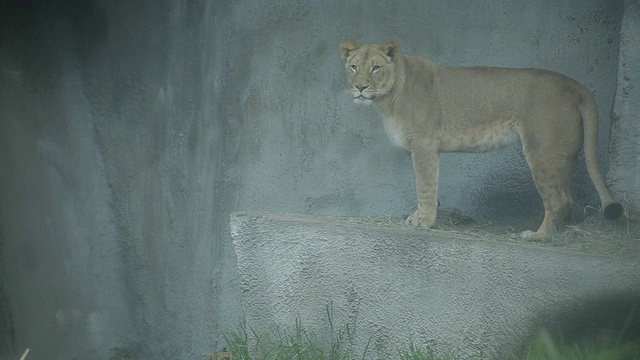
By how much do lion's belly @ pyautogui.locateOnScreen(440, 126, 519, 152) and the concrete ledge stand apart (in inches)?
37.7

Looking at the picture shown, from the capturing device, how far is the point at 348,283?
15.8ft

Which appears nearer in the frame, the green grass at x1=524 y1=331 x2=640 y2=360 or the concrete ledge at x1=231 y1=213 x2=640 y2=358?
the green grass at x1=524 y1=331 x2=640 y2=360

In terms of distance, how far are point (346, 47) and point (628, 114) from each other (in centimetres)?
175

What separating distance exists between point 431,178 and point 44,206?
2478mm

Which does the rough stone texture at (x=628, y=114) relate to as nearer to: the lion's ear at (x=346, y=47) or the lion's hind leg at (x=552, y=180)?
the lion's hind leg at (x=552, y=180)

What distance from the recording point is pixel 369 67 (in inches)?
220

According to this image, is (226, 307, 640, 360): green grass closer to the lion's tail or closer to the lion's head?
the lion's tail

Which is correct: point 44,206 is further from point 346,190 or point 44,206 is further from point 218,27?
point 346,190

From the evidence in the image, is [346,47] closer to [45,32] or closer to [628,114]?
[628,114]

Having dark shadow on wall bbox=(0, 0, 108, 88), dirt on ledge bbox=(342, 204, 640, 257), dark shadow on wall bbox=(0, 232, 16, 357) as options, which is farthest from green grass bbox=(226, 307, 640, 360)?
dark shadow on wall bbox=(0, 0, 108, 88)

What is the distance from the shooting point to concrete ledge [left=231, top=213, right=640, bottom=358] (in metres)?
4.51

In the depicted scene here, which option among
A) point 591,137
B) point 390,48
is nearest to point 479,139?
point 591,137

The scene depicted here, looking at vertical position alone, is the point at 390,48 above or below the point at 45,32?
below

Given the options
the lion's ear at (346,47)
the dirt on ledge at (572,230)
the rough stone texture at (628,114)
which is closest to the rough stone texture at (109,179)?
the lion's ear at (346,47)
